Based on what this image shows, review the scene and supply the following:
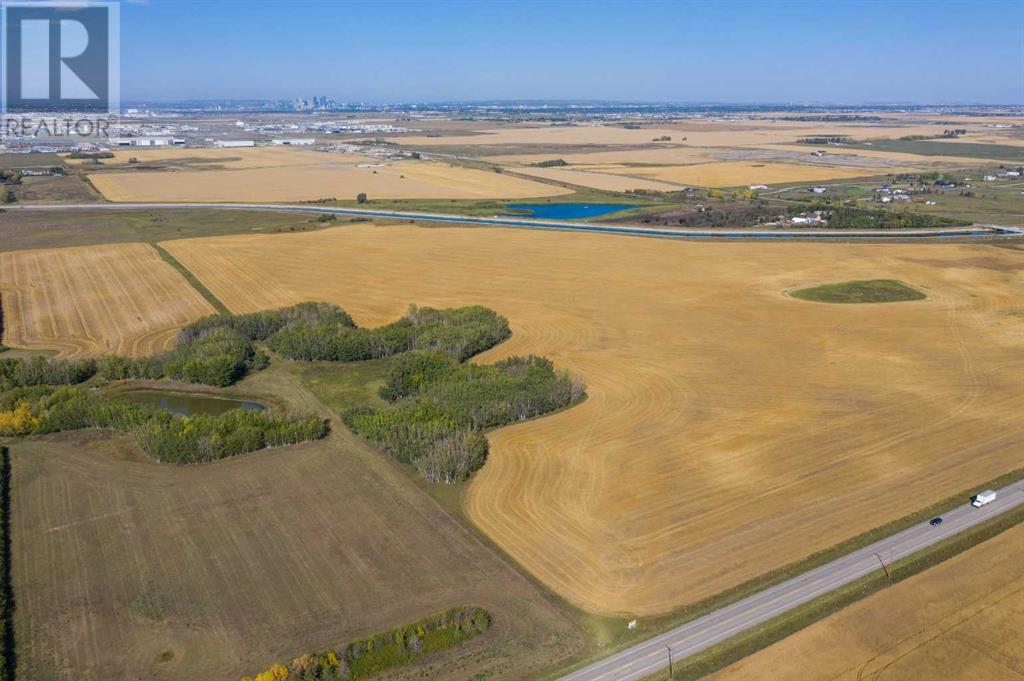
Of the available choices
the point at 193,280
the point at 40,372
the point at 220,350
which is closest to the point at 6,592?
the point at 40,372

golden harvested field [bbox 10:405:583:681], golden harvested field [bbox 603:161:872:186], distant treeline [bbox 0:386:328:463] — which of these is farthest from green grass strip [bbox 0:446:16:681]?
golden harvested field [bbox 603:161:872:186]

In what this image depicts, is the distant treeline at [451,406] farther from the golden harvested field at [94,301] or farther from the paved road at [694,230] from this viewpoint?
the paved road at [694,230]

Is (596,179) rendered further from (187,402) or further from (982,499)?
(982,499)

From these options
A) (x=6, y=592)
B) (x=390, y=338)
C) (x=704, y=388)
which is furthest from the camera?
(x=390, y=338)

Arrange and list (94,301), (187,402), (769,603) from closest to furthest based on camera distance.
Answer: (769,603) → (187,402) → (94,301)

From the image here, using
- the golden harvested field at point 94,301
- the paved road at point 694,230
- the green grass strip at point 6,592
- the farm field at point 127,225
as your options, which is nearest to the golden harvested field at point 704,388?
the golden harvested field at point 94,301

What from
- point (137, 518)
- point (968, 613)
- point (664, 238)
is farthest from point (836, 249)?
point (137, 518)

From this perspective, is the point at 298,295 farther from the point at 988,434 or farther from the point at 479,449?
the point at 988,434

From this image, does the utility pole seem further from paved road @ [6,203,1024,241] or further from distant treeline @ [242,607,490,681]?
paved road @ [6,203,1024,241]
